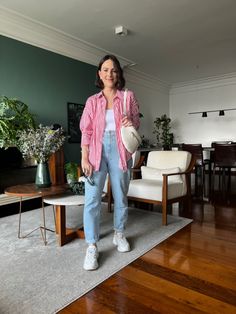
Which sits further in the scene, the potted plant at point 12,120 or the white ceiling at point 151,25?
the white ceiling at point 151,25

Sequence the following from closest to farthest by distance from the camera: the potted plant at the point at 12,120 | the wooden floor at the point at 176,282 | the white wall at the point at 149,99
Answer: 1. the wooden floor at the point at 176,282
2. the potted plant at the point at 12,120
3. the white wall at the point at 149,99

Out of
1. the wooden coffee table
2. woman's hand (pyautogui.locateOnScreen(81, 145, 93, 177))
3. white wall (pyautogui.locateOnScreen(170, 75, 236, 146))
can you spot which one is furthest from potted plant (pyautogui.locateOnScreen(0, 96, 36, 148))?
white wall (pyautogui.locateOnScreen(170, 75, 236, 146))

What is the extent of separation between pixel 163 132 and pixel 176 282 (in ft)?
18.5

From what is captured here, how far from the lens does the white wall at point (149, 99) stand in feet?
20.5

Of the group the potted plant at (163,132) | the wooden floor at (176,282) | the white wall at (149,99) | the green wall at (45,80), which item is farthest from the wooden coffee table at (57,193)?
the potted plant at (163,132)

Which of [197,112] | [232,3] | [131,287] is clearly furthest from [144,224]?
[197,112]

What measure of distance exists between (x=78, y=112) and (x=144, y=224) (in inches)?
103

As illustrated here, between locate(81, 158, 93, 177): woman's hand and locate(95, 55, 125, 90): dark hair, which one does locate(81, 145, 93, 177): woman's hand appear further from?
locate(95, 55, 125, 90): dark hair

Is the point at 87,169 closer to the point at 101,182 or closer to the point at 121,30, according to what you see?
the point at 101,182

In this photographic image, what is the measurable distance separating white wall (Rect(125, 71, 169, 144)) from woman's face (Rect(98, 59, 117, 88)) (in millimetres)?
4376

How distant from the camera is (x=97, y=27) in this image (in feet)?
12.3

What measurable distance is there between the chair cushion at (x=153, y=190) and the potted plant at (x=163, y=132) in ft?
13.2

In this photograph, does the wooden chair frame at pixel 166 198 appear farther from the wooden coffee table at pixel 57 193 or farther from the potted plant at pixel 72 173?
the wooden coffee table at pixel 57 193

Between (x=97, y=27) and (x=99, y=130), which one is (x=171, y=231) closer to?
(x=99, y=130)
